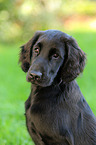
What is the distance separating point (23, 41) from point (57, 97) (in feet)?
41.9

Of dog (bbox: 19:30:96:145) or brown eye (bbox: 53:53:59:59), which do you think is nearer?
dog (bbox: 19:30:96:145)

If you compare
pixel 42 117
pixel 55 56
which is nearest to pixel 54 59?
pixel 55 56

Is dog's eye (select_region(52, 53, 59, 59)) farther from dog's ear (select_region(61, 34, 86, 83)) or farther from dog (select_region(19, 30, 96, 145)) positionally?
dog's ear (select_region(61, 34, 86, 83))

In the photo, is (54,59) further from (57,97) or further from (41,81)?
(57,97)

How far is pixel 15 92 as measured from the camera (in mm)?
7383

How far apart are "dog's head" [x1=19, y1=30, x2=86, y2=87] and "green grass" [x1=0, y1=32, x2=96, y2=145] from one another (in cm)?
28

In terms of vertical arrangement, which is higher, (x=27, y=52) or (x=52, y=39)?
(x=52, y=39)

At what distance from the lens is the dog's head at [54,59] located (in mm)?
2777

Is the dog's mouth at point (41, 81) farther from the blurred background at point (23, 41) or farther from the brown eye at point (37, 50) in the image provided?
the blurred background at point (23, 41)

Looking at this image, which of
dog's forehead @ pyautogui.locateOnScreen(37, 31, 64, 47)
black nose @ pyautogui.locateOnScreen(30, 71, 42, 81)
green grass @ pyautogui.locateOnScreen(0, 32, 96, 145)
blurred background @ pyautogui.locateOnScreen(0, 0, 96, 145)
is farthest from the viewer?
blurred background @ pyautogui.locateOnScreen(0, 0, 96, 145)

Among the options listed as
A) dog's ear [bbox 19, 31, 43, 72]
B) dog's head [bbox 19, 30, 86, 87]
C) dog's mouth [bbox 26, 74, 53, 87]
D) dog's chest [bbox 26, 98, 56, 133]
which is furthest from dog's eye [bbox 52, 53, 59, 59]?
dog's chest [bbox 26, 98, 56, 133]

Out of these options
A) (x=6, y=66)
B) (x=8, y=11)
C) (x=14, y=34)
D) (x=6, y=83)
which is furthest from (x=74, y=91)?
(x=8, y=11)

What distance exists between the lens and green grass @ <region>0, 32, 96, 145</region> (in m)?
4.35

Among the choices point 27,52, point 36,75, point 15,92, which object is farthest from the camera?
point 15,92
